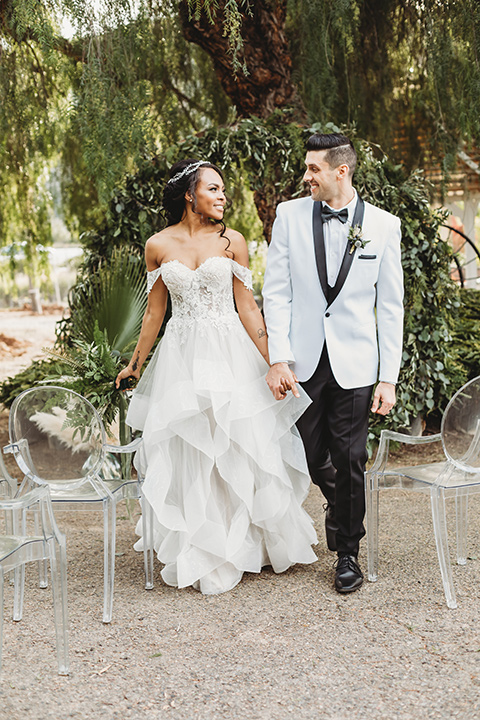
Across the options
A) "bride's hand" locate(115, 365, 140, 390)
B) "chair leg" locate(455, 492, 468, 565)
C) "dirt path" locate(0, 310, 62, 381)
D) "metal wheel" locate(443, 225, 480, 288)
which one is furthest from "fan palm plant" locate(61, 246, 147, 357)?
"dirt path" locate(0, 310, 62, 381)

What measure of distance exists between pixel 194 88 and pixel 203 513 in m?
5.17

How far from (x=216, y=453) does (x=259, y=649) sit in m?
0.88

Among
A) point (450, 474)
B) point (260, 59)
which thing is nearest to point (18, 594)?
point (450, 474)

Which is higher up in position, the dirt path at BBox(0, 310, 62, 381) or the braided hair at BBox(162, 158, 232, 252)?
the braided hair at BBox(162, 158, 232, 252)

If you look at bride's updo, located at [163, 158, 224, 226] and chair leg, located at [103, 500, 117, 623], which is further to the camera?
bride's updo, located at [163, 158, 224, 226]

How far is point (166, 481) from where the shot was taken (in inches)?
129

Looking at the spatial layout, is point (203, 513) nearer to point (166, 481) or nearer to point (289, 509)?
point (166, 481)

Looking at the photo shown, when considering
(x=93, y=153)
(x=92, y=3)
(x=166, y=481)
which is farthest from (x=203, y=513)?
(x=92, y=3)

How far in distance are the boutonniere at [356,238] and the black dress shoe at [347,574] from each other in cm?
138

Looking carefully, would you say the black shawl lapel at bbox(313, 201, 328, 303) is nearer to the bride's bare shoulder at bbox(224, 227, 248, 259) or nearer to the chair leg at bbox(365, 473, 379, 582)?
the bride's bare shoulder at bbox(224, 227, 248, 259)

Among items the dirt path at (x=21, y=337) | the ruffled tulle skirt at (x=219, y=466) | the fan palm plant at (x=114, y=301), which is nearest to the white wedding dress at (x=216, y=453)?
the ruffled tulle skirt at (x=219, y=466)

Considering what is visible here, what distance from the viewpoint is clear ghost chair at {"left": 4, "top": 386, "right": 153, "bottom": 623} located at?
3.10 metres

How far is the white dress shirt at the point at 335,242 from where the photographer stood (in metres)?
3.24

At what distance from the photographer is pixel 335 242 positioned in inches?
128
